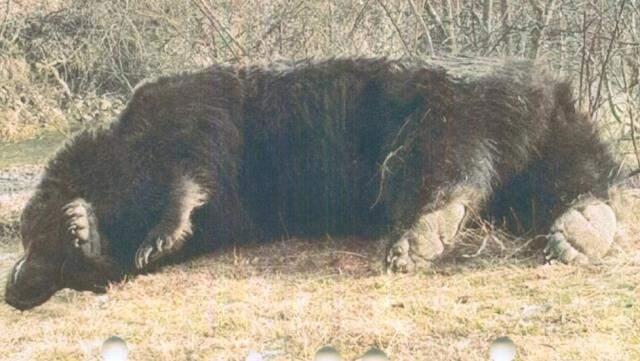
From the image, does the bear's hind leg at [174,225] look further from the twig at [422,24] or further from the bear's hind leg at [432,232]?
the twig at [422,24]

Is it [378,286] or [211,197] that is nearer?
[378,286]

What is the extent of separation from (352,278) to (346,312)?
902 millimetres

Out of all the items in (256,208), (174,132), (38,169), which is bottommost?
(38,169)

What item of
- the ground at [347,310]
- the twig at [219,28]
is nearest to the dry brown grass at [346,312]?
the ground at [347,310]

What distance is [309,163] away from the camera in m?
6.48

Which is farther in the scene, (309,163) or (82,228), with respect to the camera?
(309,163)

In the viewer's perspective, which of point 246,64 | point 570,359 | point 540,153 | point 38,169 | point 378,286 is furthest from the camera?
point 38,169

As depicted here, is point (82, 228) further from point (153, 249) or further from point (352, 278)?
point (352, 278)

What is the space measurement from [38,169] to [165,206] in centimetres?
507

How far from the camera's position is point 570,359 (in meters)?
3.64

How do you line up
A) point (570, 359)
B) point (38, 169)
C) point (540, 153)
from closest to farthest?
1. point (570, 359)
2. point (540, 153)
3. point (38, 169)

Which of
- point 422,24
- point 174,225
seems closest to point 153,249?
point 174,225

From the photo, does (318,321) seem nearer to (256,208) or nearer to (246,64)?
(256,208)

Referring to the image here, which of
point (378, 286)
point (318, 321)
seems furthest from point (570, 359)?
point (378, 286)
